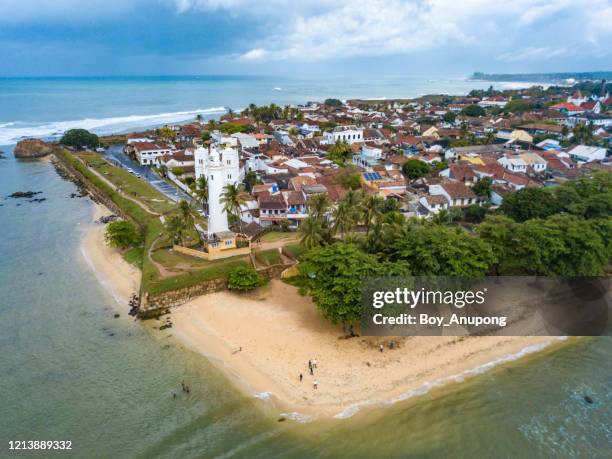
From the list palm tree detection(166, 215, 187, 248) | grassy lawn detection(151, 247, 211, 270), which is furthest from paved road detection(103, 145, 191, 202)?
grassy lawn detection(151, 247, 211, 270)

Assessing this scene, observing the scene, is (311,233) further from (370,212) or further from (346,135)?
(346,135)

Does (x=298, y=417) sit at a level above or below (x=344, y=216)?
below

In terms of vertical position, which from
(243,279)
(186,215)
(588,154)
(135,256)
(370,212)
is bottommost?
(243,279)

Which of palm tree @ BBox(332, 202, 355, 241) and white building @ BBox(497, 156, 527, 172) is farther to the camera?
white building @ BBox(497, 156, 527, 172)

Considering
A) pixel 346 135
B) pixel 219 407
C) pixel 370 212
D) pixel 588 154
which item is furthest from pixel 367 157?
pixel 219 407

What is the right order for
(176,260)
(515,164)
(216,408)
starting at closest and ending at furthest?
1. (216,408)
2. (176,260)
3. (515,164)

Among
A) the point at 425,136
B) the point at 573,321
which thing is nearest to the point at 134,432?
the point at 573,321

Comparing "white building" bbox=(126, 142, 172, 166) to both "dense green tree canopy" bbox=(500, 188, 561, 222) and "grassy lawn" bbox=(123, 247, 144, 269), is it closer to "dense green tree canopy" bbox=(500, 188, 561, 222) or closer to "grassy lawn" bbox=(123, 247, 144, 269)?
"grassy lawn" bbox=(123, 247, 144, 269)
